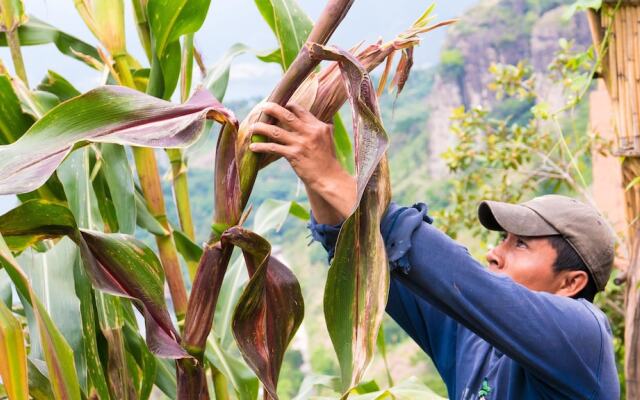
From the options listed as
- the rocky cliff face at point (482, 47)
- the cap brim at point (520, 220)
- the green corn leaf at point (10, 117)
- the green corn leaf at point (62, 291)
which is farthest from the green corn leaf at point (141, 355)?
the rocky cliff face at point (482, 47)

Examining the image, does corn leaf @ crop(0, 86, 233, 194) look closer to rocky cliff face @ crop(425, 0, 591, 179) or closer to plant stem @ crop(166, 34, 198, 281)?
plant stem @ crop(166, 34, 198, 281)

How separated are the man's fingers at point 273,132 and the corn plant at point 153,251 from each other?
0.01m

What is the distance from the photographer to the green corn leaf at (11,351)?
674 mm

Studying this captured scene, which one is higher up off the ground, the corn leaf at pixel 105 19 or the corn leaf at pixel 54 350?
the corn leaf at pixel 105 19

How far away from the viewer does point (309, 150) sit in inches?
30.3

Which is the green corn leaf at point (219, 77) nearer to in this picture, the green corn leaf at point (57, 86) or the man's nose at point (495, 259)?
the green corn leaf at point (57, 86)

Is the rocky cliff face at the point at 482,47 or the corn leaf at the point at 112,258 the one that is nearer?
the corn leaf at the point at 112,258

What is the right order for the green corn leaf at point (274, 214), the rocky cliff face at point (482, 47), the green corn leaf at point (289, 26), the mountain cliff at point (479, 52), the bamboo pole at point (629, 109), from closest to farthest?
1. the green corn leaf at point (289, 26)
2. the green corn leaf at point (274, 214)
3. the bamboo pole at point (629, 109)
4. the mountain cliff at point (479, 52)
5. the rocky cliff face at point (482, 47)

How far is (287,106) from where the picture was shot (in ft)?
2.50

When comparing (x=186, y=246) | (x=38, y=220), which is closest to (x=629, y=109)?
(x=186, y=246)

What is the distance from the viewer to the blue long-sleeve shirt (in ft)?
2.83

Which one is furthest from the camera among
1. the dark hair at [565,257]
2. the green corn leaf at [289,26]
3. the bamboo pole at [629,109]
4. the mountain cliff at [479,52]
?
the mountain cliff at [479,52]

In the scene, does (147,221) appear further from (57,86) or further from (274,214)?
(274,214)

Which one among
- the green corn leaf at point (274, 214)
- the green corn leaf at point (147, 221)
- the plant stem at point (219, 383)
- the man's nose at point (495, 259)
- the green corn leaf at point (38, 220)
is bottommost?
the plant stem at point (219, 383)
